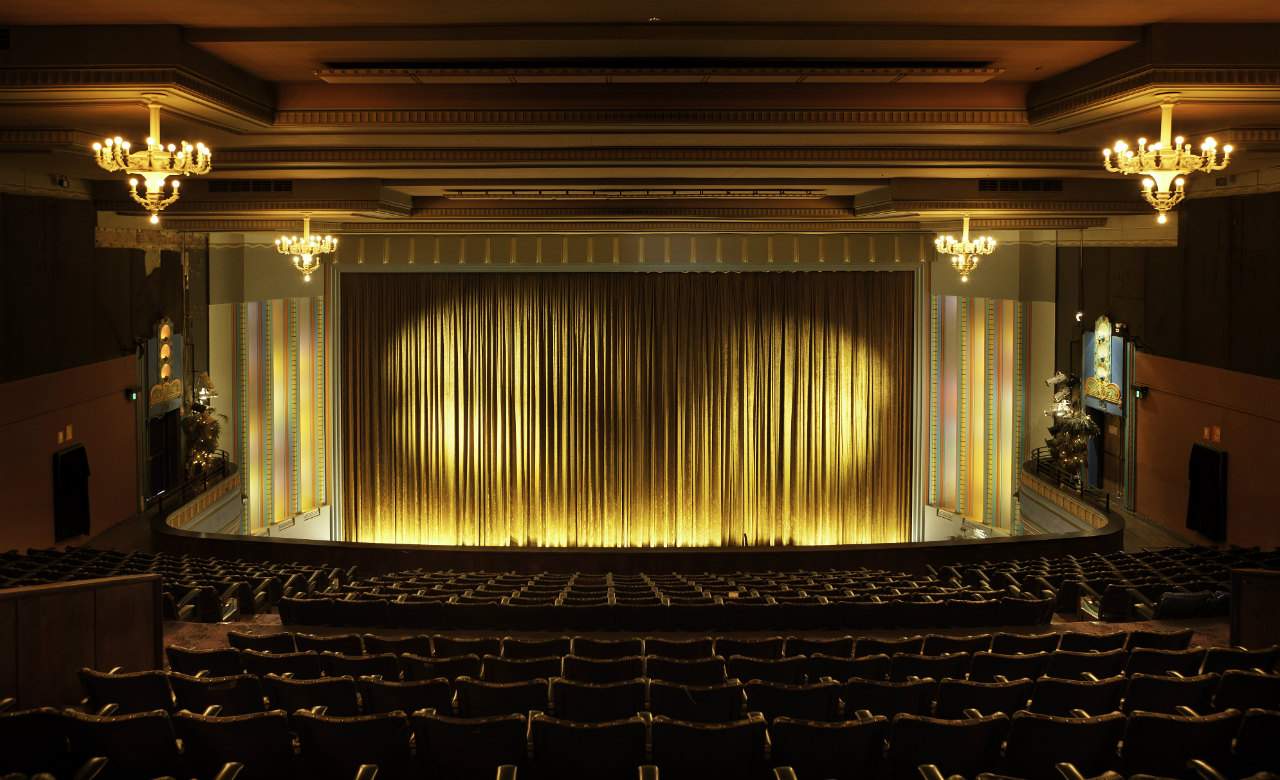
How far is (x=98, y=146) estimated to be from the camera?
7.01m

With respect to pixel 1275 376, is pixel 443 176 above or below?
above

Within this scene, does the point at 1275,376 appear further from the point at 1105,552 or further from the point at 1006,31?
the point at 1006,31

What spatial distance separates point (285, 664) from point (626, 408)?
1499cm

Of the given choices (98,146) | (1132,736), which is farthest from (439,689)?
(98,146)

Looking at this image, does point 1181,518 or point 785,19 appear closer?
point 785,19

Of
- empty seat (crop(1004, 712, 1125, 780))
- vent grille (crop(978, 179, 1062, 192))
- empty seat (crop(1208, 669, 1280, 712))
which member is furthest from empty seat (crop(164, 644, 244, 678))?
vent grille (crop(978, 179, 1062, 192))

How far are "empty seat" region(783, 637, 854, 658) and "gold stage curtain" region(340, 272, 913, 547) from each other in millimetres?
13744

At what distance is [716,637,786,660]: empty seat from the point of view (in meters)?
6.24

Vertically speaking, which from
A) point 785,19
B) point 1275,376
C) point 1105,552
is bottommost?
point 1105,552

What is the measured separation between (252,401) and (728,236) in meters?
8.57

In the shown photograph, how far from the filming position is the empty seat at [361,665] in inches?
215

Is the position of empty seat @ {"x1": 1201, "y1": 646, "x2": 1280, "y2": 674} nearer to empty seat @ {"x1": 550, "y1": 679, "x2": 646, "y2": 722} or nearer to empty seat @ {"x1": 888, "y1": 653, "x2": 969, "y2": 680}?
empty seat @ {"x1": 888, "y1": 653, "x2": 969, "y2": 680}

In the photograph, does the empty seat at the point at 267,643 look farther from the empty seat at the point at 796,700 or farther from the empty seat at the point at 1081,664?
the empty seat at the point at 1081,664

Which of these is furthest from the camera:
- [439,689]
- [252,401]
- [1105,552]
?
[252,401]
